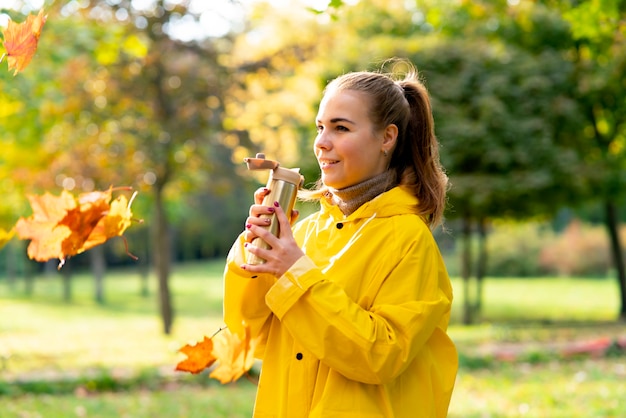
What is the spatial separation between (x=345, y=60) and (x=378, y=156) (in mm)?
13402

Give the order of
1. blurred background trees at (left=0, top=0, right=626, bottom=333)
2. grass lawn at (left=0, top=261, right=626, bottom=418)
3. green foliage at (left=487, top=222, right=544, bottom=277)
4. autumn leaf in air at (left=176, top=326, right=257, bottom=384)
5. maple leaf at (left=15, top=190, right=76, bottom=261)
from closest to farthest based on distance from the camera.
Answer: maple leaf at (left=15, top=190, right=76, bottom=261) < autumn leaf in air at (left=176, top=326, right=257, bottom=384) < grass lawn at (left=0, top=261, right=626, bottom=418) < blurred background trees at (left=0, top=0, right=626, bottom=333) < green foliage at (left=487, top=222, right=544, bottom=277)

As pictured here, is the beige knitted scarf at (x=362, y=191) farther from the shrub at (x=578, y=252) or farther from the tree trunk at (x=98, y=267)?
the shrub at (x=578, y=252)

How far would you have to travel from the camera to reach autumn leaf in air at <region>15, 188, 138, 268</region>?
2.51 meters

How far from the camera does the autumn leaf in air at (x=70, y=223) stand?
2512 mm

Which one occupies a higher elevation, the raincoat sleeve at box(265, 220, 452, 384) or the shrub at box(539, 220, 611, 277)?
the raincoat sleeve at box(265, 220, 452, 384)

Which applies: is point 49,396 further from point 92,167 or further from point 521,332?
point 521,332

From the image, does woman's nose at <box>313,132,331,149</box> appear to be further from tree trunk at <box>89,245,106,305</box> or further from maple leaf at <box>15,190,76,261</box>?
tree trunk at <box>89,245,106,305</box>

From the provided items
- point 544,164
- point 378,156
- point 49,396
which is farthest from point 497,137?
point 378,156

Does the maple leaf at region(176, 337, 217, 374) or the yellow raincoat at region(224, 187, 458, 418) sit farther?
the maple leaf at region(176, 337, 217, 374)

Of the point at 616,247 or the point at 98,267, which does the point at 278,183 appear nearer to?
the point at 616,247

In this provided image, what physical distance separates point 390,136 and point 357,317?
57 centimetres

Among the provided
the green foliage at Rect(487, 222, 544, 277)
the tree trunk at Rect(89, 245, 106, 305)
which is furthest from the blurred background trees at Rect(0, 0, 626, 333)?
the green foliage at Rect(487, 222, 544, 277)

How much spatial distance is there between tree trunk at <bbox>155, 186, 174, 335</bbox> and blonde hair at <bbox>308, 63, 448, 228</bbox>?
12.5m

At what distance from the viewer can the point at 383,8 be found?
17.8 m
